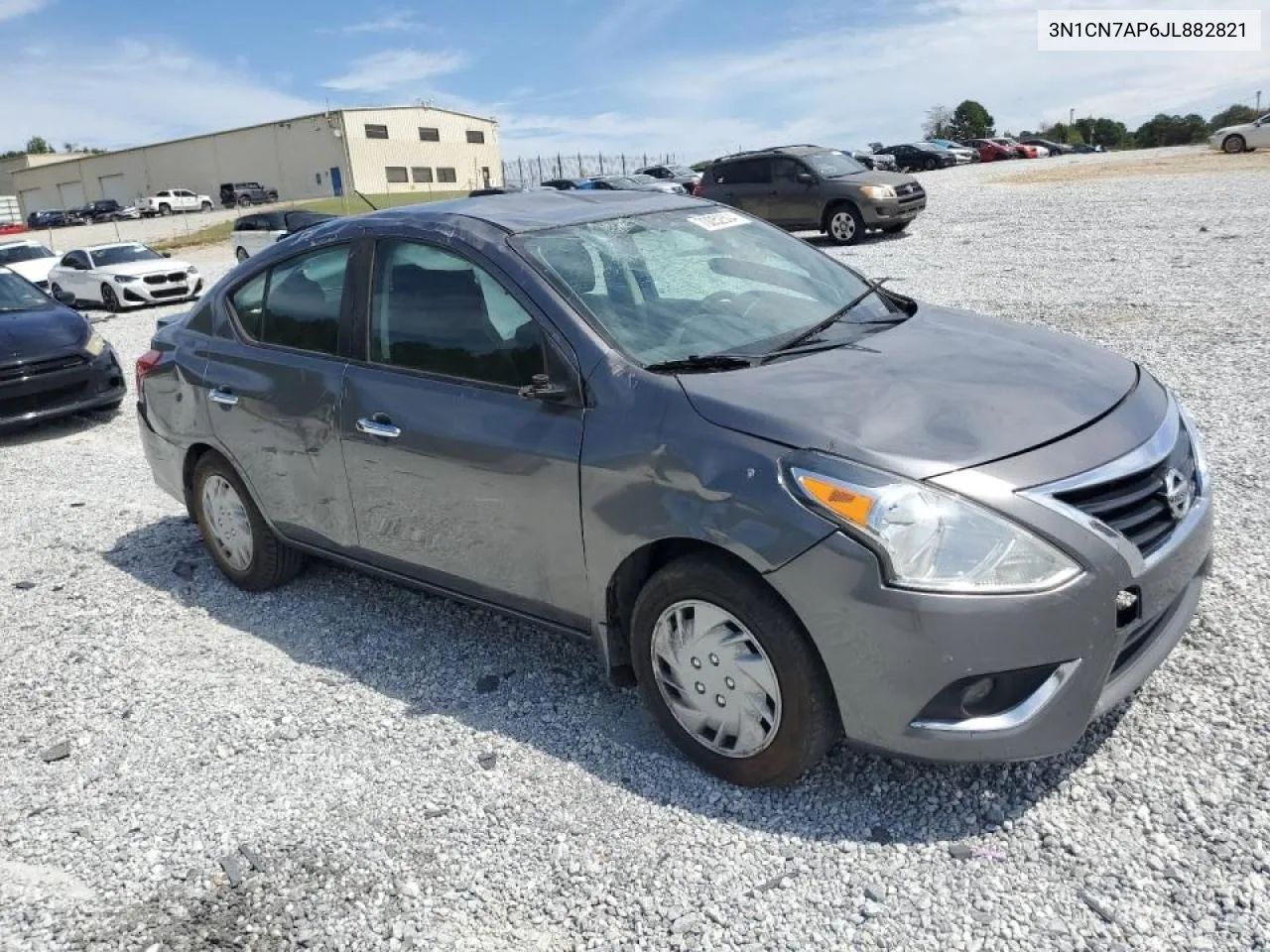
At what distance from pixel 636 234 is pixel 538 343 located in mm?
815

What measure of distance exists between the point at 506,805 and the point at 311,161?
80633 millimetres

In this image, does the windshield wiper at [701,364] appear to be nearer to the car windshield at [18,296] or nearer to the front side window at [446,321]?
the front side window at [446,321]

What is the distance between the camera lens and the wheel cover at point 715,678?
9.81 ft

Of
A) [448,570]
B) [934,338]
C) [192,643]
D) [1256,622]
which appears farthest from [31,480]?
[1256,622]

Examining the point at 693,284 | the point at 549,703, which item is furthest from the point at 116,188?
the point at 549,703

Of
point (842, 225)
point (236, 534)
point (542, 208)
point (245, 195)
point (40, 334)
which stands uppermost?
point (245, 195)

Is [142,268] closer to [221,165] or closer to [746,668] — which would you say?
[746,668]

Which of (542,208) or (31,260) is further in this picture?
(31,260)

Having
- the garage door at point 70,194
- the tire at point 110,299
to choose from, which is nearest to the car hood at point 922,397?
the tire at point 110,299

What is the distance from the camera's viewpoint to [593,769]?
335 cm

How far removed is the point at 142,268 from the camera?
64.1ft

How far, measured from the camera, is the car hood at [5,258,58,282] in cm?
2225

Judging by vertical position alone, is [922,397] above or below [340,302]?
Answer: below

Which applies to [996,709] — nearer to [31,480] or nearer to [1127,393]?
[1127,393]
